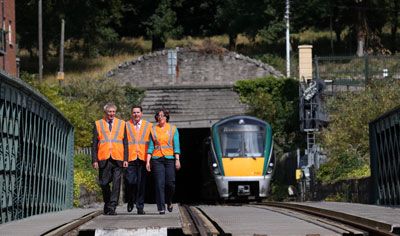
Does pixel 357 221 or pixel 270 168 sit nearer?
pixel 357 221

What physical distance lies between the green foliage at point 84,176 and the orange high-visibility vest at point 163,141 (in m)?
10.9

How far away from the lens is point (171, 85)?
173 feet

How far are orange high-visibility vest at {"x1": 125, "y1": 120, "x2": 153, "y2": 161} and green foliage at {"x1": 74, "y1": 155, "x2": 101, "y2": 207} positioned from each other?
35.7 ft

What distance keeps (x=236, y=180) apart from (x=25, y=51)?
49.5m

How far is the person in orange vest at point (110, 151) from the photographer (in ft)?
64.4

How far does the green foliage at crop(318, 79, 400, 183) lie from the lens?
34656 millimetres

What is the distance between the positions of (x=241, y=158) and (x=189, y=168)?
22406 mm

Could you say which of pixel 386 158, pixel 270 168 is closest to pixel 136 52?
pixel 270 168

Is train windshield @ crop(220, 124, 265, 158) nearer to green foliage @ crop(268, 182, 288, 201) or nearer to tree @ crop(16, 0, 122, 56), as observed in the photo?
green foliage @ crop(268, 182, 288, 201)

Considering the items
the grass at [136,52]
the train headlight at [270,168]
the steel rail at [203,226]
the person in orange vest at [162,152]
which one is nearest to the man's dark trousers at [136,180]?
the person in orange vest at [162,152]

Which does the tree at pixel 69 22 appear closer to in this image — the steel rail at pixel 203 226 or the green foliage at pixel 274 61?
the green foliage at pixel 274 61

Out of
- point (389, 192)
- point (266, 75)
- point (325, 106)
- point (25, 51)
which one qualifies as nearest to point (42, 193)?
point (389, 192)

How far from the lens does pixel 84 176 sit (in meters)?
34.9

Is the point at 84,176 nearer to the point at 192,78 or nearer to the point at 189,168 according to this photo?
the point at 192,78
